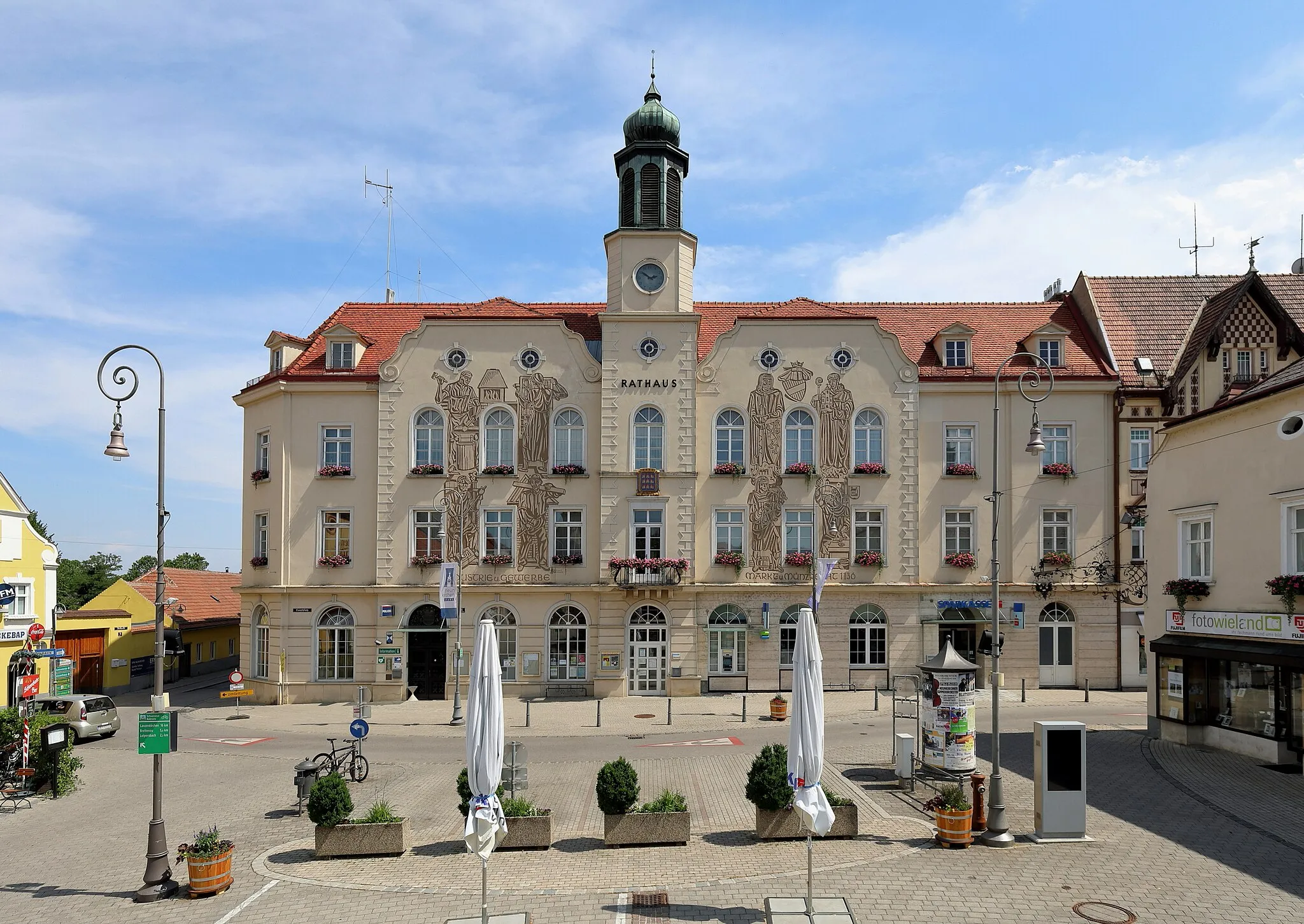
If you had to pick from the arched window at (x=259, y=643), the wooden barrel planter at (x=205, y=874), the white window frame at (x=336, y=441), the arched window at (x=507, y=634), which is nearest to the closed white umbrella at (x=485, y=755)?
the wooden barrel planter at (x=205, y=874)

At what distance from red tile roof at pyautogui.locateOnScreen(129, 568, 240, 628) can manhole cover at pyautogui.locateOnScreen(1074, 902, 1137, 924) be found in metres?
43.3

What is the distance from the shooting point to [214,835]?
1369cm

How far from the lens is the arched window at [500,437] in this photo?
35031 mm

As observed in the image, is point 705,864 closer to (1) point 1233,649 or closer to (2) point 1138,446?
(1) point 1233,649

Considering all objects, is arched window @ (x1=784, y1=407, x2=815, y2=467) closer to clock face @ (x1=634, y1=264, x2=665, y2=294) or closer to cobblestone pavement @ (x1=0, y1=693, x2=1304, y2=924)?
clock face @ (x1=634, y1=264, x2=665, y2=294)

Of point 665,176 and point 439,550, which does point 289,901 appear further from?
point 665,176

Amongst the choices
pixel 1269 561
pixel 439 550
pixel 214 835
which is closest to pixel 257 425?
pixel 439 550

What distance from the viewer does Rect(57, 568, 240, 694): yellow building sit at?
3938 cm

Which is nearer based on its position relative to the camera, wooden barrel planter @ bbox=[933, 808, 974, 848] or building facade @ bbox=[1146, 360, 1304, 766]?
wooden barrel planter @ bbox=[933, 808, 974, 848]

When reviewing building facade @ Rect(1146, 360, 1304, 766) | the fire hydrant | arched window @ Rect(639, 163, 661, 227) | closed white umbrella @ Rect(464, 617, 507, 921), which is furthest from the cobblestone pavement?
arched window @ Rect(639, 163, 661, 227)

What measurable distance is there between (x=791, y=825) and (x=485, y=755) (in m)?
5.90

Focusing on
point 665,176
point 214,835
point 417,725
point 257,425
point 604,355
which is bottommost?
point 417,725

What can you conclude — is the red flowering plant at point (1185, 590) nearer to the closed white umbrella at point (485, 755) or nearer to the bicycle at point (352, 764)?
the closed white umbrella at point (485, 755)

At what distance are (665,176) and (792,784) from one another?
91.0ft
